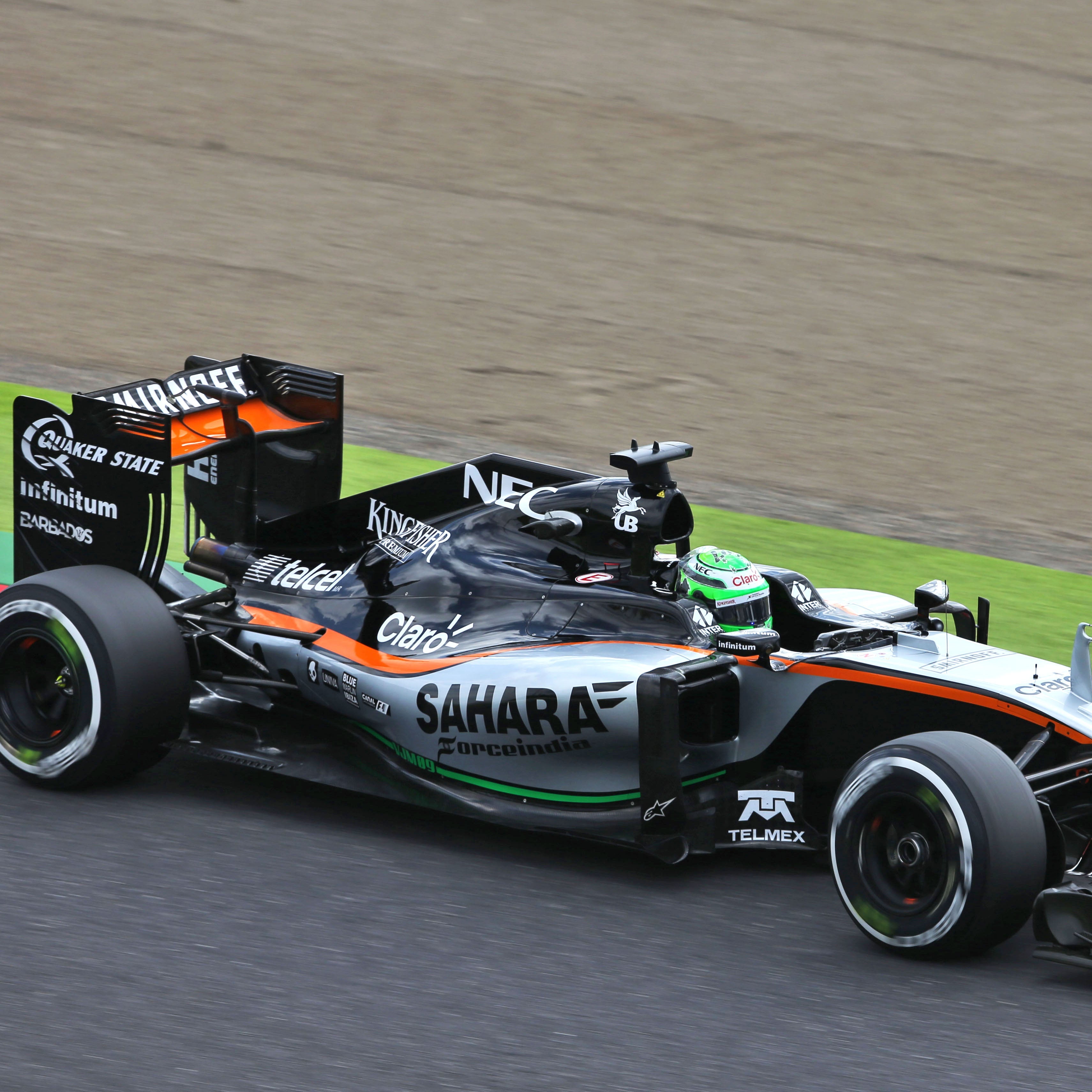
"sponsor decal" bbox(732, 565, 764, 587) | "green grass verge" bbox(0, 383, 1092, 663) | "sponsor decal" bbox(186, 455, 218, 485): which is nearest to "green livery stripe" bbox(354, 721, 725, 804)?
"sponsor decal" bbox(732, 565, 764, 587)

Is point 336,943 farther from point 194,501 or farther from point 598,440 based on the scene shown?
point 598,440

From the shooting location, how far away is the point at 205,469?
7602 mm

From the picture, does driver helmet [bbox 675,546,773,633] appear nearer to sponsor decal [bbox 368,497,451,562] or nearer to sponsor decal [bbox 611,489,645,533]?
sponsor decal [bbox 611,489,645,533]

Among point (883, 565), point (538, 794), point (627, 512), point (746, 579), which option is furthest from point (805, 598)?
point (883, 565)

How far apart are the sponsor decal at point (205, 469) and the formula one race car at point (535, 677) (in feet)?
0.05

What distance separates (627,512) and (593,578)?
28cm

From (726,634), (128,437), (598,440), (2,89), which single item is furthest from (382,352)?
(726,634)

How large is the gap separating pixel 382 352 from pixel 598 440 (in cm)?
288

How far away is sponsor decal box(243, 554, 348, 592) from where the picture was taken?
6.96 meters

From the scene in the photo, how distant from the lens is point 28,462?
7.06 metres

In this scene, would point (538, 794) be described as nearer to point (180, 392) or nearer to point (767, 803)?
point (767, 803)

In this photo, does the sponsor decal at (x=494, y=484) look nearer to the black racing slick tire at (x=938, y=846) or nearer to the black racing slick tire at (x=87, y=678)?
the black racing slick tire at (x=87, y=678)

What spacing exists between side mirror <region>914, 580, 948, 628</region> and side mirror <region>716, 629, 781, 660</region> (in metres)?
0.64

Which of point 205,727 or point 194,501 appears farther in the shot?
point 194,501
